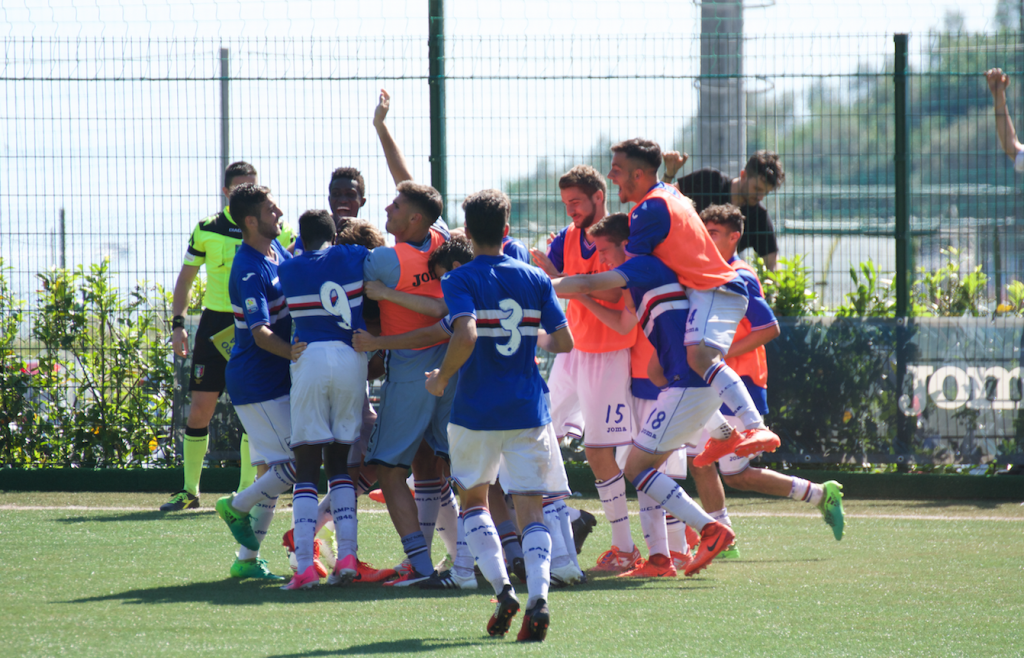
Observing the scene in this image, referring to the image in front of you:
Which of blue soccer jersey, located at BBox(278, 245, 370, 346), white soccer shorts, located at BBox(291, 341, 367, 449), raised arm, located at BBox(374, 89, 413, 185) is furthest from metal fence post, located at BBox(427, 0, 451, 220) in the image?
white soccer shorts, located at BBox(291, 341, 367, 449)

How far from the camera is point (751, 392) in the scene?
6.48 metres

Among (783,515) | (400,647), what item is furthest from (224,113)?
(400,647)

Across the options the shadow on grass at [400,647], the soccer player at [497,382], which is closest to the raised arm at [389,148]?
the soccer player at [497,382]

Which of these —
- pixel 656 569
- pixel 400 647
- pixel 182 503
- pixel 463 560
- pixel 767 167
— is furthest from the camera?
pixel 767 167

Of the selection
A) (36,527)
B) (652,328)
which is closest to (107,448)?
(36,527)

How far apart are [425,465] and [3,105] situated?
18.7 ft

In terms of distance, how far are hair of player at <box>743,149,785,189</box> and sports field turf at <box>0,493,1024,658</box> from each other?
2786mm

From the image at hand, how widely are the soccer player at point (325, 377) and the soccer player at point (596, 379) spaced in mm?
1308

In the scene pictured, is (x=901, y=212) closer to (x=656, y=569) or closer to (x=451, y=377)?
(x=656, y=569)

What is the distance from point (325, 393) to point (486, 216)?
1.32 meters

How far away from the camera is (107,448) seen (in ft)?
30.1

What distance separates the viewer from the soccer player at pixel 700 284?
18.1 feet

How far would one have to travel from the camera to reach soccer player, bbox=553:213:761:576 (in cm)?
547

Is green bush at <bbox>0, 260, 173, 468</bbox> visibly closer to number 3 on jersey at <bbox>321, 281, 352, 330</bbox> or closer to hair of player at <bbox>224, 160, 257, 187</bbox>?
hair of player at <bbox>224, 160, 257, 187</bbox>
